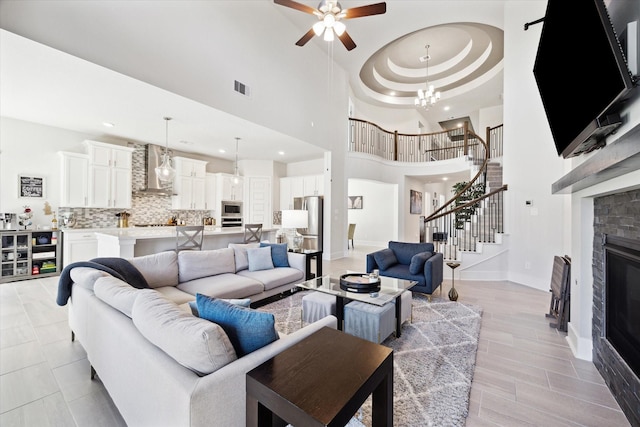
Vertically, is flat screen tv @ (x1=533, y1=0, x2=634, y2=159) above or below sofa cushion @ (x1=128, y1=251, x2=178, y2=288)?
above

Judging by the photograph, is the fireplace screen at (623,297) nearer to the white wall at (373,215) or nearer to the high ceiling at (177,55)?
the high ceiling at (177,55)

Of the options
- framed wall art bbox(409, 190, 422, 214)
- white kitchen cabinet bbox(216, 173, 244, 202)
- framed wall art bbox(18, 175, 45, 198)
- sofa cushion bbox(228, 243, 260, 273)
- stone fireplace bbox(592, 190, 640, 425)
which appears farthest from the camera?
framed wall art bbox(409, 190, 422, 214)

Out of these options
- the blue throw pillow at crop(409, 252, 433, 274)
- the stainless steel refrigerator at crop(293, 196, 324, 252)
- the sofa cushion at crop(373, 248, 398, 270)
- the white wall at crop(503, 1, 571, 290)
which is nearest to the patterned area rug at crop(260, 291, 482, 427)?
the blue throw pillow at crop(409, 252, 433, 274)

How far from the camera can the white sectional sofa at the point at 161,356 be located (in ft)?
3.46

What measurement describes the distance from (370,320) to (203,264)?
2136 millimetres

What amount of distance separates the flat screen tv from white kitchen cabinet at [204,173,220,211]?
7.30m

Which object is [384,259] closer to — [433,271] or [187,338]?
[433,271]

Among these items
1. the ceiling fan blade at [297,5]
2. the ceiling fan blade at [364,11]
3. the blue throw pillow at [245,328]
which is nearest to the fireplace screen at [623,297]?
the blue throw pillow at [245,328]

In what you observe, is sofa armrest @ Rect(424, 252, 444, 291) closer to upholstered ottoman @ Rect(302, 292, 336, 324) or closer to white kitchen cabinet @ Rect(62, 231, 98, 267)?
upholstered ottoman @ Rect(302, 292, 336, 324)

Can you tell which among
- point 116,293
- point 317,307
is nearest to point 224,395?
point 116,293

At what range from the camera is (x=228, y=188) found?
25.8 ft

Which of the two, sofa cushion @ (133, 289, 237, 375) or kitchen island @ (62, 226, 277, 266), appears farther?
kitchen island @ (62, 226, 277, 266)

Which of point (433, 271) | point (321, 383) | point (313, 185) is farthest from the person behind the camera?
point (313, 185)

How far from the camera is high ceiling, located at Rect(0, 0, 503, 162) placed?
2930 millimetres
